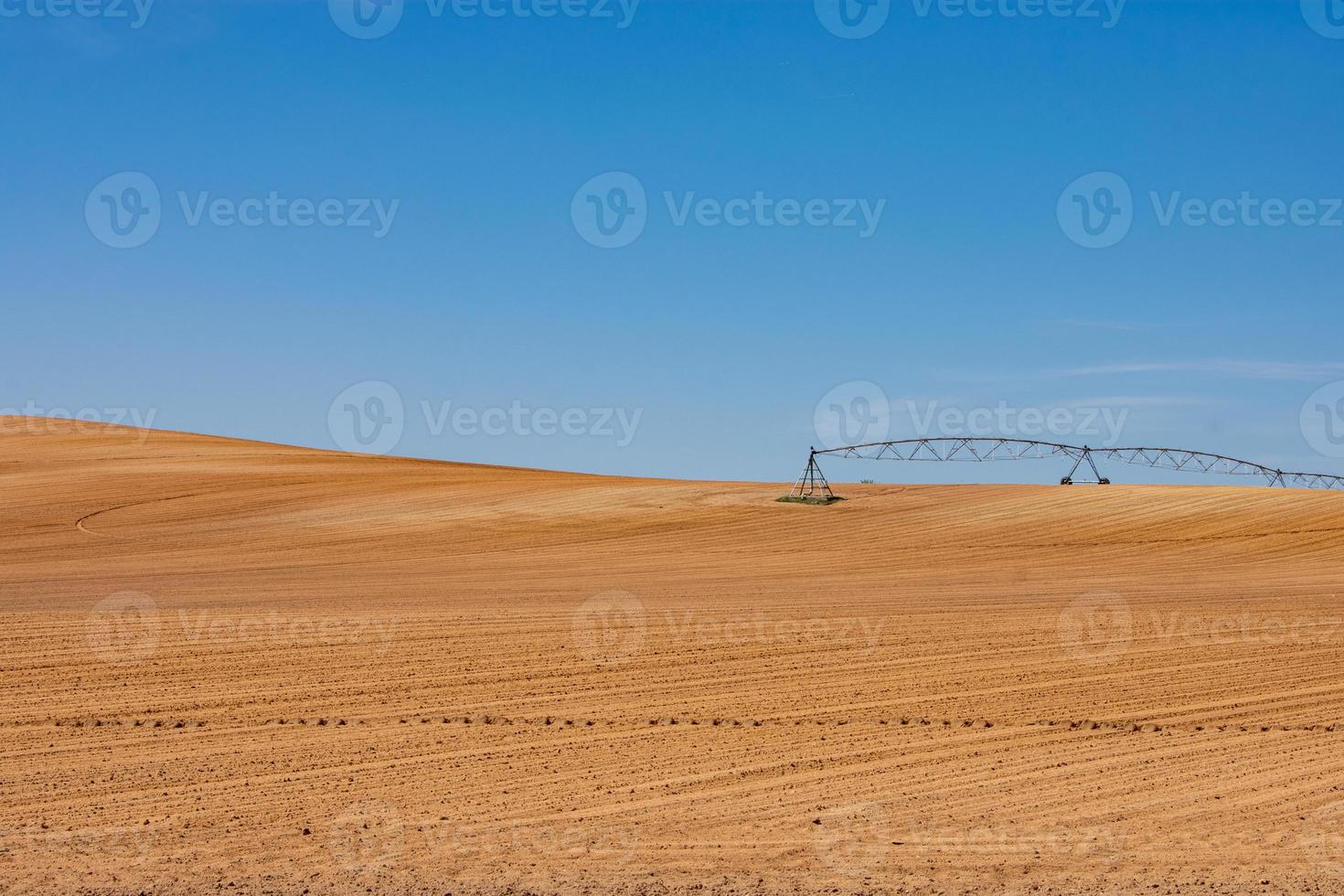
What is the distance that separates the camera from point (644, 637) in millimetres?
19438

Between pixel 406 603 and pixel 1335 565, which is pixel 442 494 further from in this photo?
pixel 1335 565

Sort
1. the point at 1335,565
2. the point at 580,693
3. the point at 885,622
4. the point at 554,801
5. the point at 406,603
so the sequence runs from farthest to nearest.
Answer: the point at 1335,565, the point at 406,603, the point at 885,622, the point at 580,693, the point at 554,801

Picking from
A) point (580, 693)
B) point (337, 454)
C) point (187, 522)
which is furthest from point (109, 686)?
point (337, 454)

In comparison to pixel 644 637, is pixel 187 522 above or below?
above

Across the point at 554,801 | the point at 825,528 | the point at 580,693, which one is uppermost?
the point at 825,528

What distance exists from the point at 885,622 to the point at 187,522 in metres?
26.4

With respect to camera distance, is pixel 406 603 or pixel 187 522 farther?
pixel 187 522

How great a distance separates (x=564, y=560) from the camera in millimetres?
33688

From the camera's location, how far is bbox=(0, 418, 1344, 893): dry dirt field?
30.2ft

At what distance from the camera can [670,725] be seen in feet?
45.1

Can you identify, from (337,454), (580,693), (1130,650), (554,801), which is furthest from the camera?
(337,454)

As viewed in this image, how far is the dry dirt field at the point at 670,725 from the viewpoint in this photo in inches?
363

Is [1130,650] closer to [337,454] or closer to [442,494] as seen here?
[442,494]

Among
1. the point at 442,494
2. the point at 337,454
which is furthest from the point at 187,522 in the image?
the point at 337,454
